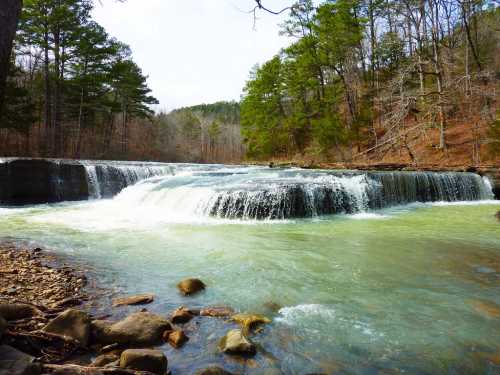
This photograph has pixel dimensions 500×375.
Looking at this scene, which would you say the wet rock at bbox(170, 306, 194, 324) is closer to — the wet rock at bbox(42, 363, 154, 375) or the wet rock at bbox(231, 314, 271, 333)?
the wet rock at bbox(231, 314, 271, 333)

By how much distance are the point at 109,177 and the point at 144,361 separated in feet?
45.8

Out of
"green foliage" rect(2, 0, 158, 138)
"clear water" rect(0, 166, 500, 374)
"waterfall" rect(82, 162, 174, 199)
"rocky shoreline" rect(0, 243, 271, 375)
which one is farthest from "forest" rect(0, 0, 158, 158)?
"rocky shoreline" rect(0, 243, 271, 375)

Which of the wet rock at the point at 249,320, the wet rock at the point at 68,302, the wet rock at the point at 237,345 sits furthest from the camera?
the wet rock at the point at 68,302

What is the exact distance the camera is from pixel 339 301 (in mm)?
3666

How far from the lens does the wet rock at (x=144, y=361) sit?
2158 millimetres

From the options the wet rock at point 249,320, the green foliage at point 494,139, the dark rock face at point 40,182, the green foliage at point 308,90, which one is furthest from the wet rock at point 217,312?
the green foliage at point 308,90

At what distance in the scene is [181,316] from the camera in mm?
3080

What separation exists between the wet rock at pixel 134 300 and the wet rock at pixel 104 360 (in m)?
1.07

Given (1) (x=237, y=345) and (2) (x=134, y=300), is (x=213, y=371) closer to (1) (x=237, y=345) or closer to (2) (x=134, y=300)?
(1) (x=237, y=345)

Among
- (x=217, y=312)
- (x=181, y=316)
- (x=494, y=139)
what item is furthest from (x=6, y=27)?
(x=494, y=139)

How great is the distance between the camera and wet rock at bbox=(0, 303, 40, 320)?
98.7 inches

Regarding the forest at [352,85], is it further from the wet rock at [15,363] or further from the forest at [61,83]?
the wet rock at [15,363]

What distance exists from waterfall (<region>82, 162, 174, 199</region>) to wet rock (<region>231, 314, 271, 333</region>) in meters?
13.1

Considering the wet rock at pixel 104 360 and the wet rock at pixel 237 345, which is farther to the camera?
the wet rock at pixel 237 345
